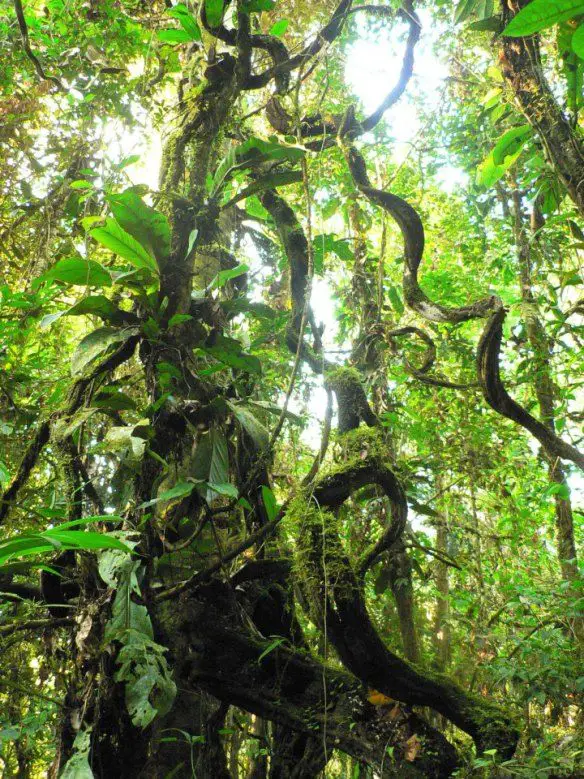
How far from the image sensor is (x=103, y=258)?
349 cm

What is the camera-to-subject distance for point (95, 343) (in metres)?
2.05

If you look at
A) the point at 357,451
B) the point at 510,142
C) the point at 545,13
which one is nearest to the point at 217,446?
the point at 357,451

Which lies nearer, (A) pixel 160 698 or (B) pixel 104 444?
(A) pixel 160 698

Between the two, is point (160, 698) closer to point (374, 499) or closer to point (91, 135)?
point (374, 499)

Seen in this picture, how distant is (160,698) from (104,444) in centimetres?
82

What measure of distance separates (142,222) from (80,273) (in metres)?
0.30

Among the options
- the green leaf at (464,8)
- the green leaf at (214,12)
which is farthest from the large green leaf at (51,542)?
the green leaf at (464,8)

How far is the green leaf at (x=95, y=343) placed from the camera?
6.56 ft

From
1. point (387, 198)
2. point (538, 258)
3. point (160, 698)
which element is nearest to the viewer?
point (160, 698)

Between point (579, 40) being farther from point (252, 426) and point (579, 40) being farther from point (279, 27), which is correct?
point (279, 27)

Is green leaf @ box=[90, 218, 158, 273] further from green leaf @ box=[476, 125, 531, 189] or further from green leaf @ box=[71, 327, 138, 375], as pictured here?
green leaf @ box=[476, 125, 531, 189]

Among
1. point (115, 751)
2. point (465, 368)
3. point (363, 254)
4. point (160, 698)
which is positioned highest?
point (363, 254)

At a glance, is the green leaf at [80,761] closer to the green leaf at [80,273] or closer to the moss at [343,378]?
the green leaf at [80,273]

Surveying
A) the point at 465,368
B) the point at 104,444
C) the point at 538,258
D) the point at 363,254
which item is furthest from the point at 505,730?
the point at 363,254
